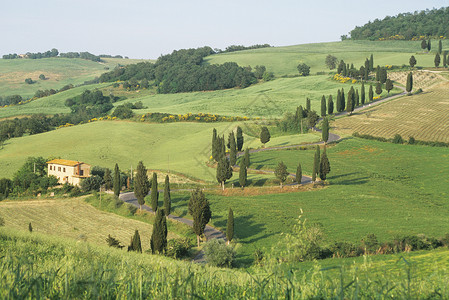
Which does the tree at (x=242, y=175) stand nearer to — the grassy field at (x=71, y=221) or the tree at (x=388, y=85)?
the grassy field at (x=71, y=221)

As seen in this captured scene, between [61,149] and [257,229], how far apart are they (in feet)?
280

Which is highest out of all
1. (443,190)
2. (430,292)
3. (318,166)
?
(430,292)

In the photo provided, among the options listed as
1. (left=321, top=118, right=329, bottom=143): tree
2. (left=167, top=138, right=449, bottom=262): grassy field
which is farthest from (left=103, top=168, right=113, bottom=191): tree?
(left=321, top=118, right=329, bottom=143): tree

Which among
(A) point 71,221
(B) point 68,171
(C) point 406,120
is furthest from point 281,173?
(C) point 406,120

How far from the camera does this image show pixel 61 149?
133750 mm

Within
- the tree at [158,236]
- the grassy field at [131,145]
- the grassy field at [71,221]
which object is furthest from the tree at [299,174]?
the tree at [158,236]

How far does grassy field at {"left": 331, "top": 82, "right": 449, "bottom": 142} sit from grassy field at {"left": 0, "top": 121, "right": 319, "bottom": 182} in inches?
748

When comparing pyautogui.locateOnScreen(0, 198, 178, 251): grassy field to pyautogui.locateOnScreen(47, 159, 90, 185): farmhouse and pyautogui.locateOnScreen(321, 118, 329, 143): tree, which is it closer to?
pyautogui.locateOnScreen(47, 159, 90, 185): farmhouse

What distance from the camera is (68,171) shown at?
95812 millimetres

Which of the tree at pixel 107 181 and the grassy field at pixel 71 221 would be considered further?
the tree at pixel 107 181

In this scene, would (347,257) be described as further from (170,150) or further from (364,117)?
(364,117)

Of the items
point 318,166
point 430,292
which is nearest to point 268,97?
point 318,166

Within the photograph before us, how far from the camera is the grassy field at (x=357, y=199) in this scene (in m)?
63.1

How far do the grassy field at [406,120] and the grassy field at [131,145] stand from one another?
19.0 meters
